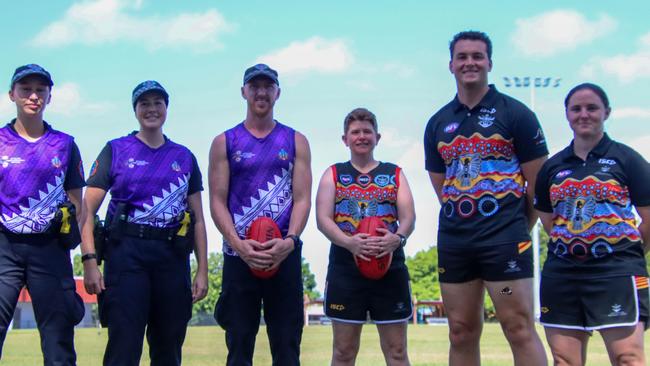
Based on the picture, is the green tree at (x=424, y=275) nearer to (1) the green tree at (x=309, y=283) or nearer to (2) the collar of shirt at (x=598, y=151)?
(1) the green tree at (x=309, y=283)

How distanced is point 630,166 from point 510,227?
975 millimetres

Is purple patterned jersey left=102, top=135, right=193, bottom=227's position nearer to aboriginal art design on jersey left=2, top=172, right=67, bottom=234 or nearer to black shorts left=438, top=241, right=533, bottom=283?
aboriginal art design on jersey left=2, top=172, right=67, bottom=234

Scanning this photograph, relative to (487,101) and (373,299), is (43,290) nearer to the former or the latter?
(373,299)

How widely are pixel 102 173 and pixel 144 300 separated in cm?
110

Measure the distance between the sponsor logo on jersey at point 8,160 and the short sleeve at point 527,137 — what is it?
3769 mm

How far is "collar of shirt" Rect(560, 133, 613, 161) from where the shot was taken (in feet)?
21.0

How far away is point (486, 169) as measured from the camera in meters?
6.42

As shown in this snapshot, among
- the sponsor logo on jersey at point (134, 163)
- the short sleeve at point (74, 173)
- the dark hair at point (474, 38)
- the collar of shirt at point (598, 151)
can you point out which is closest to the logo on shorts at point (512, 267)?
the collar of shirt at point (598, 151)

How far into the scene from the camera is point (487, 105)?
659 centimetres

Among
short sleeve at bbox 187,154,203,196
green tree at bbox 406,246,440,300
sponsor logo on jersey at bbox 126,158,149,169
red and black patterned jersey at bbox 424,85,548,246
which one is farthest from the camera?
green tree at bbox 406,246,440,300

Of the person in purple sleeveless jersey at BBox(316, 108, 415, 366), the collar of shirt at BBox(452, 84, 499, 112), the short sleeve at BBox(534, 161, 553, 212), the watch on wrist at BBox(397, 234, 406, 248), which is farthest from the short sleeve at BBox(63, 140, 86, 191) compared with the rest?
the short sleeve at BBox(534, 161, 553, 212)

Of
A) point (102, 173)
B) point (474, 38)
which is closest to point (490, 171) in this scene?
point (474, 38)

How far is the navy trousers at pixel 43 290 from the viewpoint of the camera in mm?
6477

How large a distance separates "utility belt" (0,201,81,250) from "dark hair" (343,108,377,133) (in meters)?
2.61
